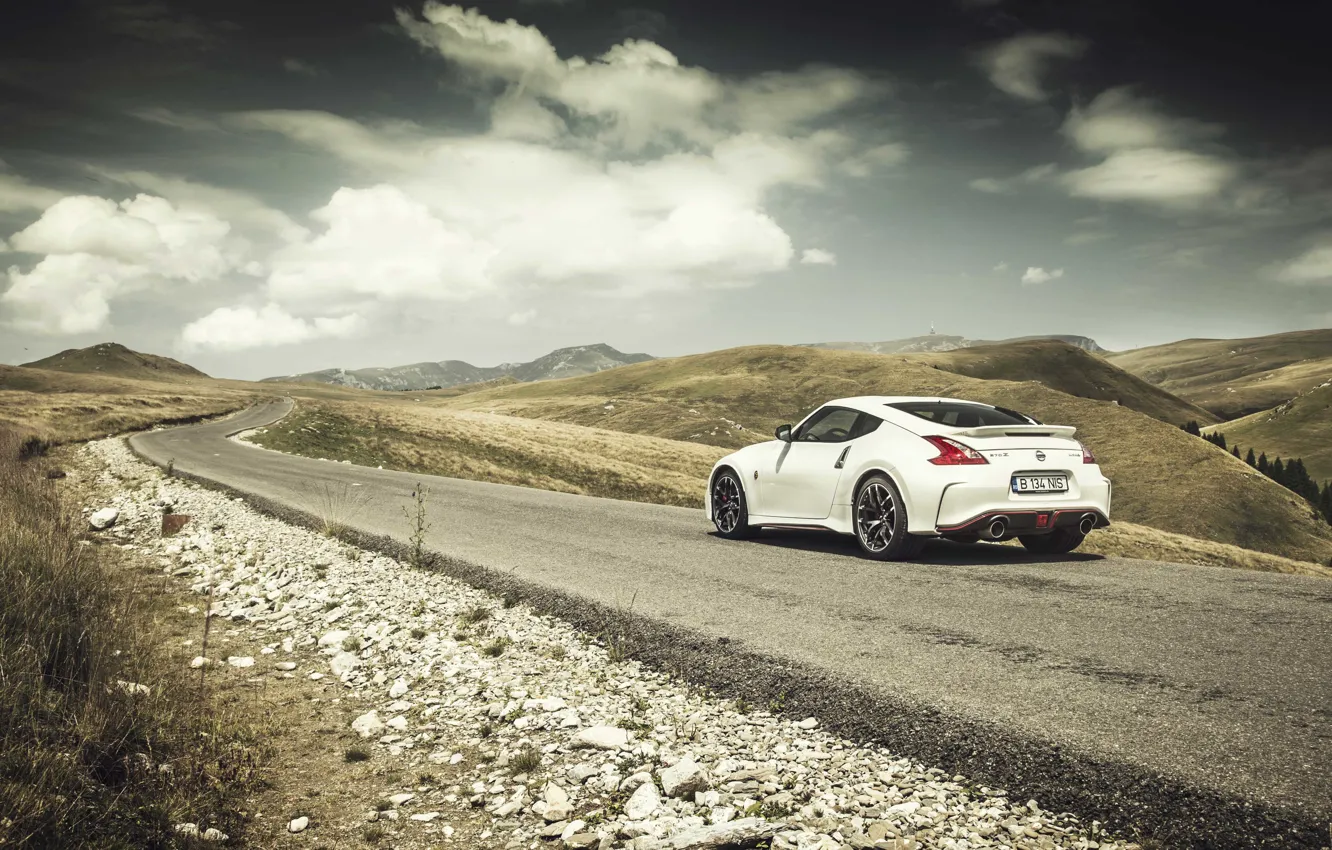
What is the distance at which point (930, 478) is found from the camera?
7.81 m

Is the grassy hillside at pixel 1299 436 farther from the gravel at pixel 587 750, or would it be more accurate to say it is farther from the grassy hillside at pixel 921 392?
the gravel at pixel 587 750

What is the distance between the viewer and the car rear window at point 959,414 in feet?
27.7

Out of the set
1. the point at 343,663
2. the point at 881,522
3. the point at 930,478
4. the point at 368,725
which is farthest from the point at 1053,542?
the point at 343,663

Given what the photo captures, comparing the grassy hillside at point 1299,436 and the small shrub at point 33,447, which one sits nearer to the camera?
the small shrub at point 33,447

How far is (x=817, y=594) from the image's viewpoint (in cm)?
714

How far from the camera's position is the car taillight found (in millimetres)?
7816

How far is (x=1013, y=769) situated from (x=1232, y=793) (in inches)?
34.4

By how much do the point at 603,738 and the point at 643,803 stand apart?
2.63 ft

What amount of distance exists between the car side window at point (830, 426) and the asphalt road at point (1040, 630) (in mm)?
1440

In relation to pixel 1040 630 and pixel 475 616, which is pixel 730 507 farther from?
pixel 1040 630

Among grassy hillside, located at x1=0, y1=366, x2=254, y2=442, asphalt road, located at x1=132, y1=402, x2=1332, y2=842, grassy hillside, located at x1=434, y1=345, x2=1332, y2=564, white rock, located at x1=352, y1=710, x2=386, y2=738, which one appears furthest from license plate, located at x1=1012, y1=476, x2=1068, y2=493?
grassy hillside, located at x1=434, y1=345, x2=1332, y2=564

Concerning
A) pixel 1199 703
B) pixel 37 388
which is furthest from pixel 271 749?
pixel 37 388

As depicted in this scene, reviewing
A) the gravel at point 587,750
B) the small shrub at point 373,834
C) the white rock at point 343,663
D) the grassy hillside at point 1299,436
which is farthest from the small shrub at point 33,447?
the grassy hillside at point 1299,436

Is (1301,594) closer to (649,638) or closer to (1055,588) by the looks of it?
(1055,588)
